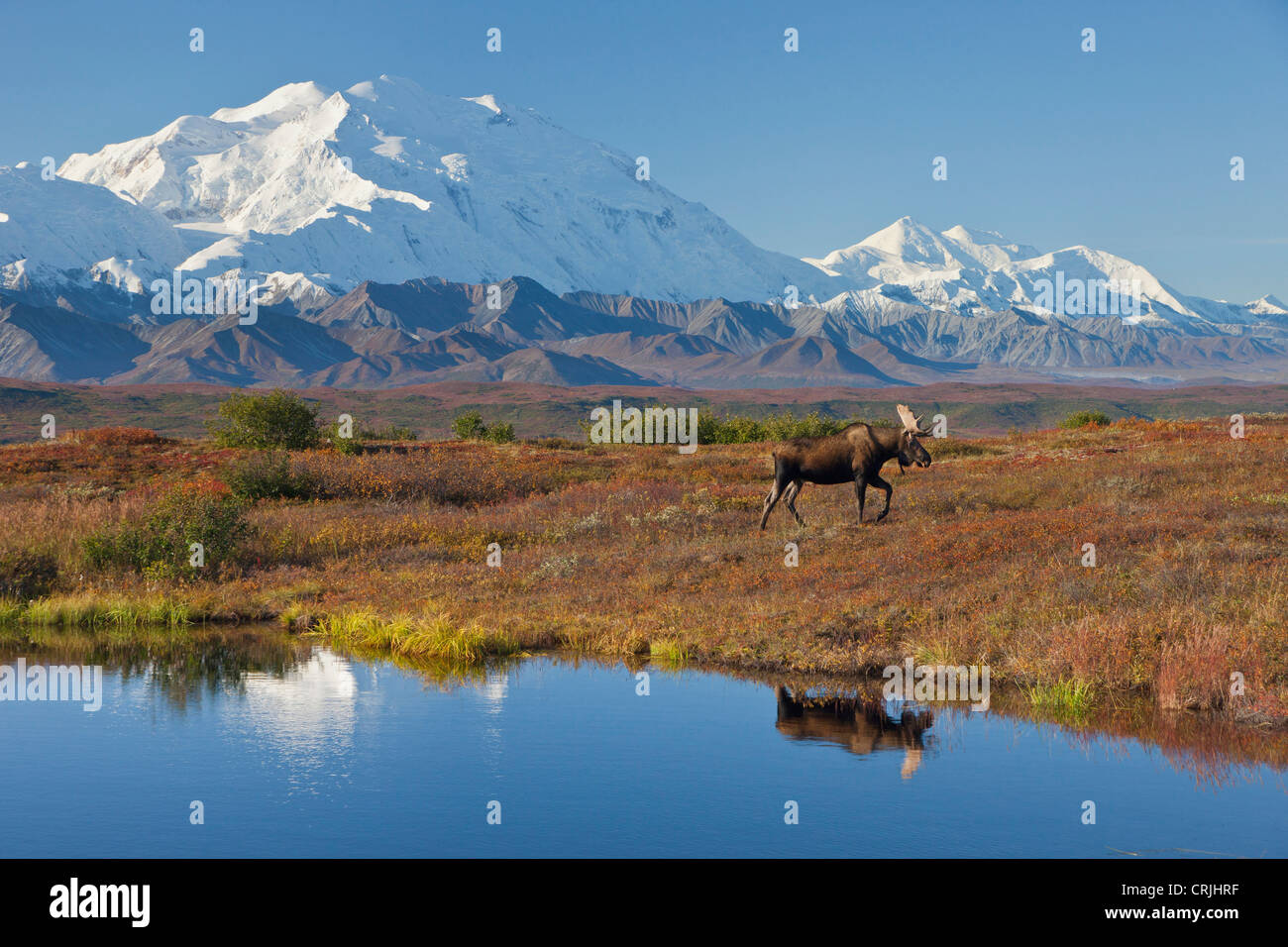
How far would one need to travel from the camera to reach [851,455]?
29.0 m

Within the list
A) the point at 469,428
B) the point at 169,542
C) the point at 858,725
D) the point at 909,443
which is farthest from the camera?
the point at 469,428

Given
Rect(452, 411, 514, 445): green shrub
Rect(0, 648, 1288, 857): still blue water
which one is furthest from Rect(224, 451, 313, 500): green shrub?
Rect(452, 411, 514, 445): green shrub

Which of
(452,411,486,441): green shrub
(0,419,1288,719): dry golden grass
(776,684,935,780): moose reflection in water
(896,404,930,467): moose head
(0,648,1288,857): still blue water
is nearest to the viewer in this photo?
(0,648,1288,857): still blue water

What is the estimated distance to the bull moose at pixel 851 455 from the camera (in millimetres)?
28844

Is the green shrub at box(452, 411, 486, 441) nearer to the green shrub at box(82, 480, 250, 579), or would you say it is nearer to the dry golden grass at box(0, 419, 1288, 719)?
the dry golden grass at box(0, 419, 1288, 719)

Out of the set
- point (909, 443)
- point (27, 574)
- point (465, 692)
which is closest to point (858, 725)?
point (465, 692)

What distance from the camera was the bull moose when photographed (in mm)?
28844

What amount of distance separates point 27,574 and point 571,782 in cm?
1879

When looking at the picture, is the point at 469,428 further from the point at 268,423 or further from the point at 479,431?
the point at 268,423

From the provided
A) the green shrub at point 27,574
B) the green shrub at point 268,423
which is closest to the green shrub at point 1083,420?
the green shrub at point 268,423

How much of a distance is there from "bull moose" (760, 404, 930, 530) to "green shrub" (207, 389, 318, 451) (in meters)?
34.5
